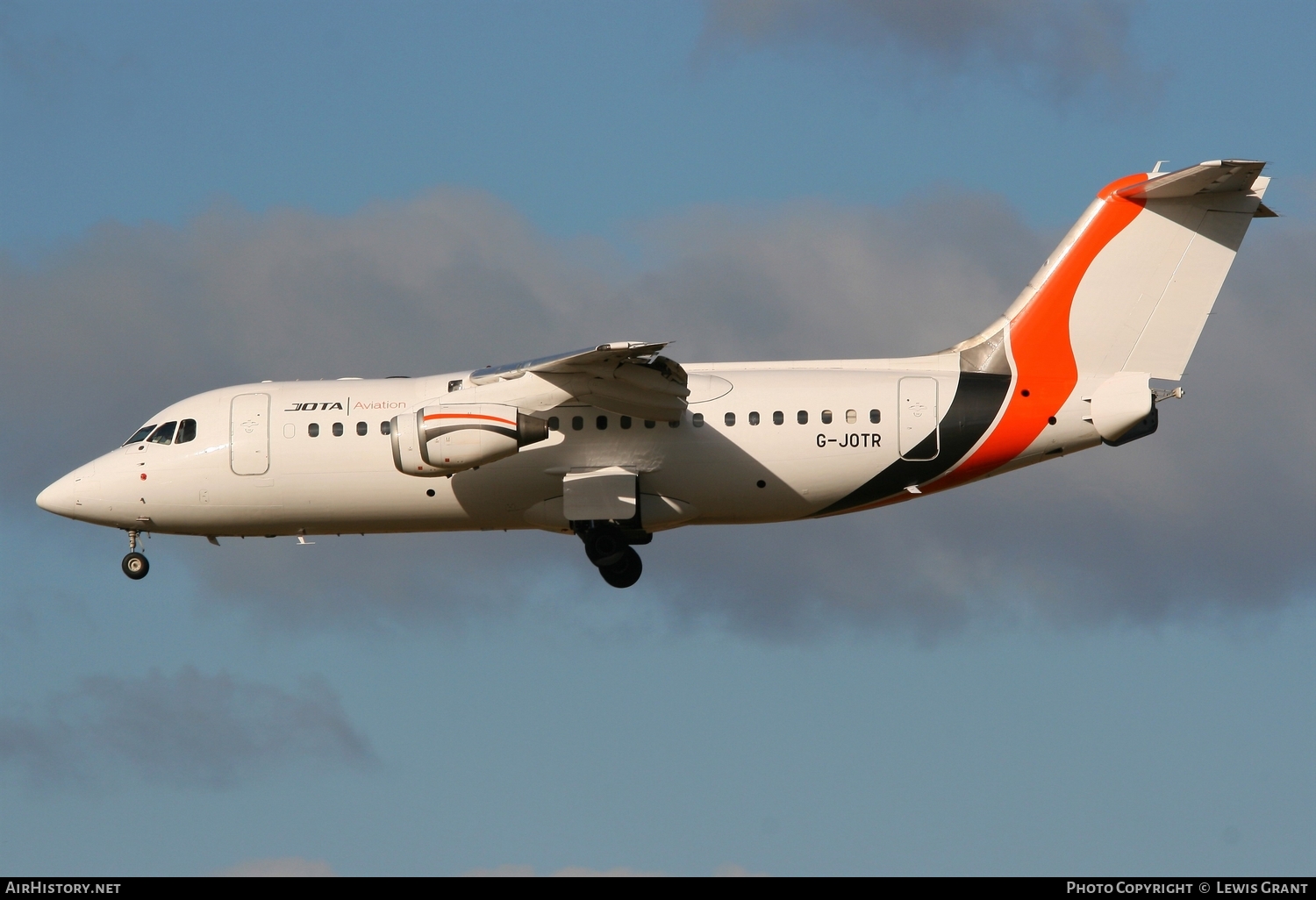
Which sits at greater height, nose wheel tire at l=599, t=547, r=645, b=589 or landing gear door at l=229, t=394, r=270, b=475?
landing gear door at l=229, t=394, r=270, b=475

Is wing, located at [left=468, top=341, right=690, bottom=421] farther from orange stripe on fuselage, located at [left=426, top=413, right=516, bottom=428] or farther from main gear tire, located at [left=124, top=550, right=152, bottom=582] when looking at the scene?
main gear tire, located at [left=124, top=550, right=152, bottom=582]

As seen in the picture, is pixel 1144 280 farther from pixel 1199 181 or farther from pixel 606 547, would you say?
pixel 606 547

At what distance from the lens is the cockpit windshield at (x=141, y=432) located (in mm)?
33844

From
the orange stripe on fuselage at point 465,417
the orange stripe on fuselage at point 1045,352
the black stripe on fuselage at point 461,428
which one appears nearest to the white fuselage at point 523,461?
the orange stripe on fuselage at point 1045,352

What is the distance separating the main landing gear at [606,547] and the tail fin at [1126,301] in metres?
5.70

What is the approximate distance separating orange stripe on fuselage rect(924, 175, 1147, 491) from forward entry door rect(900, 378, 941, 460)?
2.27 feet

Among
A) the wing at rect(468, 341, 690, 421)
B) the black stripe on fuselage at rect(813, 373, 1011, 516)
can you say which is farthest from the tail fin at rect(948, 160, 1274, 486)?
the wing at rect(468, 341, 690, 421)

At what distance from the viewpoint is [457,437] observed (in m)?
30.4

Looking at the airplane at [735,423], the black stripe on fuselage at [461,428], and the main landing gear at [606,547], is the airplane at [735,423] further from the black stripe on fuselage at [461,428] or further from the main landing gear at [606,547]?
the black stripe on fuselage at [461,428]

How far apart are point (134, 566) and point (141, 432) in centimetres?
244

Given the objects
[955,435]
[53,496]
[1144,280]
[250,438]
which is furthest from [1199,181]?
[53,496]

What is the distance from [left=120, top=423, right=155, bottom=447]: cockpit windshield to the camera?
33.8 meters
